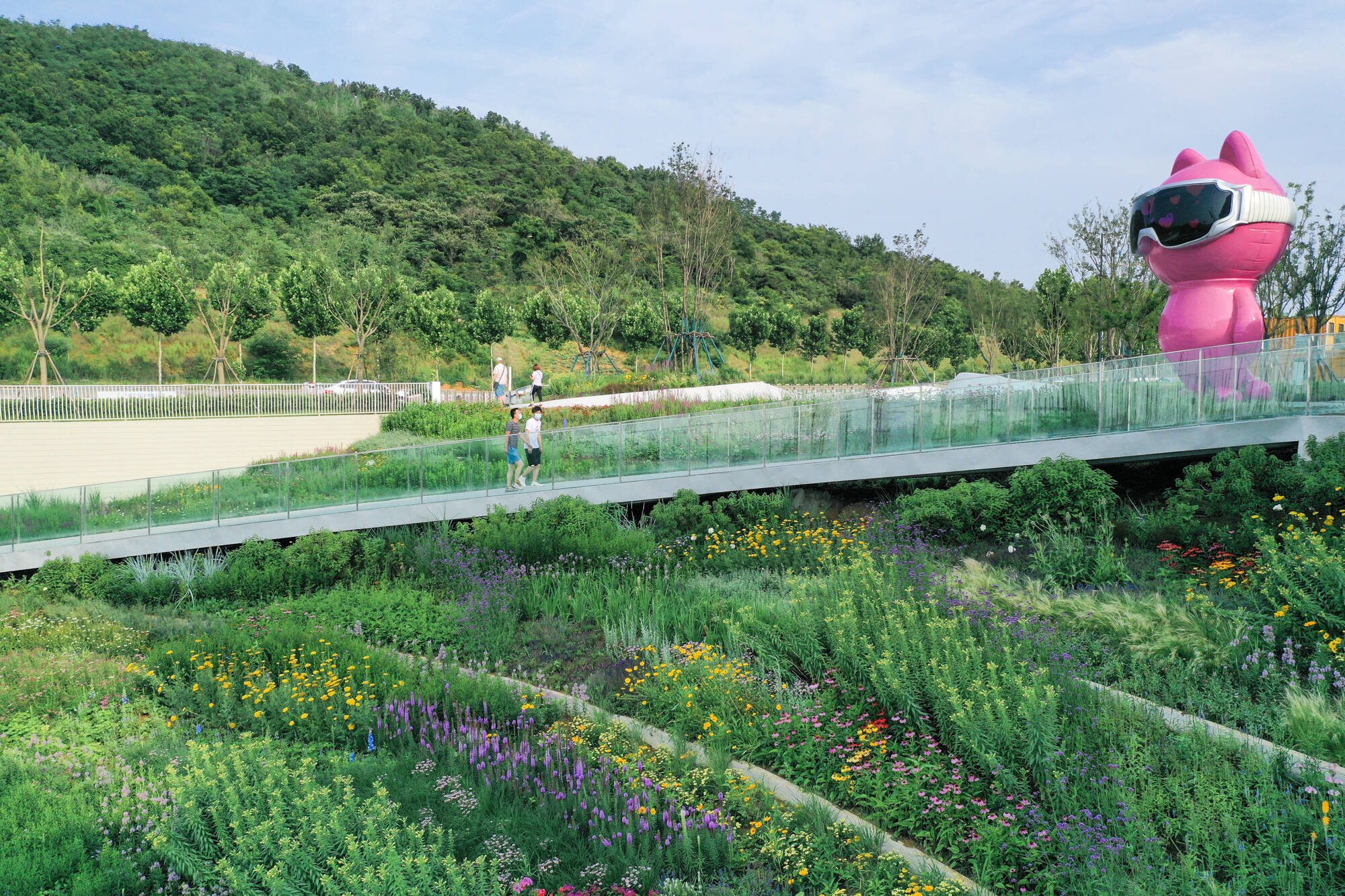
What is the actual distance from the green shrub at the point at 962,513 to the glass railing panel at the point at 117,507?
11360 mm

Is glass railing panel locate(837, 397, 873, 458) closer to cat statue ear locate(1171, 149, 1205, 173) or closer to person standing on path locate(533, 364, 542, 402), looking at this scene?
cat statue ear locate(1171, 149, 1205, 173)

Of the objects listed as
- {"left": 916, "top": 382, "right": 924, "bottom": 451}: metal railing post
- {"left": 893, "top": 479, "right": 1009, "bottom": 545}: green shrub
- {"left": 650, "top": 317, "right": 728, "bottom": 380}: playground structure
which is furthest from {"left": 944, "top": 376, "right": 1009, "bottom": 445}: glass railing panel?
{"left": 650, "top": 317, "right": 728, "bottom": 380}: playground structure

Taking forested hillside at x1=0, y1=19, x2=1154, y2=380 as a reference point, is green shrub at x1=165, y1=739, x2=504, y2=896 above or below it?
below

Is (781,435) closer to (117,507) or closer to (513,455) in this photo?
(513,455)

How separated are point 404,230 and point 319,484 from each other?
138 ft

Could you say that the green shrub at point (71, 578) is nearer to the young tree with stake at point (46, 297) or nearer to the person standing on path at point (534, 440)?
the person standing on path at point (534, 440)

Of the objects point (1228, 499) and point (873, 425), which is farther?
point (873, 425)

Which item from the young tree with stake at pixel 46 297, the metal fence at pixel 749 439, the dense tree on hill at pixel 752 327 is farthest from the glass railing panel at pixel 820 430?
the dense tree on hill at pixel 752 327

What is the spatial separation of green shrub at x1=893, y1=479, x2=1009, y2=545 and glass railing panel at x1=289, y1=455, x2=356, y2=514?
28.0 feet

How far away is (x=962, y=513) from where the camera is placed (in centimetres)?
1117

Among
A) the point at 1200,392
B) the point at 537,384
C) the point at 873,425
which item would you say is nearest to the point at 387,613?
the point at 873,425

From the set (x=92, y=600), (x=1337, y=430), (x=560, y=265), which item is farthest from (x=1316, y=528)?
(x=560, y=265)

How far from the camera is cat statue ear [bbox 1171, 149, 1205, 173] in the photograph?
598 inches

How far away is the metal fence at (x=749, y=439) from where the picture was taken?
1237 centimetres
